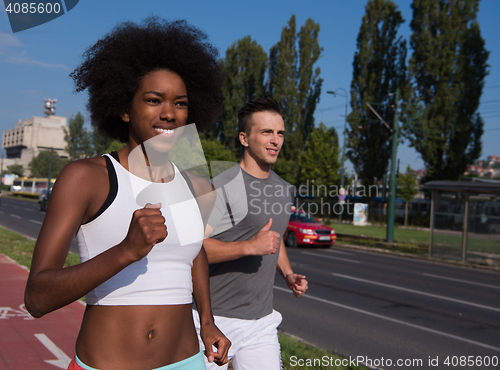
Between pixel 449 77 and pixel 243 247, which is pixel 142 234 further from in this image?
pixel 449 77

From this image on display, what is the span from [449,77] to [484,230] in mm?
17812

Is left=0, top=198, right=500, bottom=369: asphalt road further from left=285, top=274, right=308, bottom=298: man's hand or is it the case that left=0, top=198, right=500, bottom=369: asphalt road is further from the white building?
the white building

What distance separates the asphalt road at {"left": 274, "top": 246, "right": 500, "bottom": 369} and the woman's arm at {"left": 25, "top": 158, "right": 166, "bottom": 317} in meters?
4.38

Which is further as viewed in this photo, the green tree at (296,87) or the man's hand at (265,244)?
the green tree at (296,87)

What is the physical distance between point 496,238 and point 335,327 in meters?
11.1

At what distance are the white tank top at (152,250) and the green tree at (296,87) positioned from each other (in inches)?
1273

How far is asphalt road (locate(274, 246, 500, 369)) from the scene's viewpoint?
215 inches

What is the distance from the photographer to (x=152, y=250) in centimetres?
158

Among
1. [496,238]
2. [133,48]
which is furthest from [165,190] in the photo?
[496,238]

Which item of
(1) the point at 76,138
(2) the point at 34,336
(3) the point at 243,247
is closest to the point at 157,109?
(3) the point at 243,247

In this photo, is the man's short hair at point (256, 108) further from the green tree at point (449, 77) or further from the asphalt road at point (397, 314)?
the green tree at point (449, 77)

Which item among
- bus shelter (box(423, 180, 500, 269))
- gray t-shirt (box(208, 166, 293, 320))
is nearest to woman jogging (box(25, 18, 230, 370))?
gray t-shirt (box(208, 166, 293, 320))

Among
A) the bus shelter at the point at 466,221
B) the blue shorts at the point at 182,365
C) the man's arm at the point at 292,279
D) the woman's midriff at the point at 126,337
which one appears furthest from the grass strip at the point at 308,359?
the bus shelter at the point at 466,221

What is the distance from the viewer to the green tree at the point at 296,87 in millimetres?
34531
